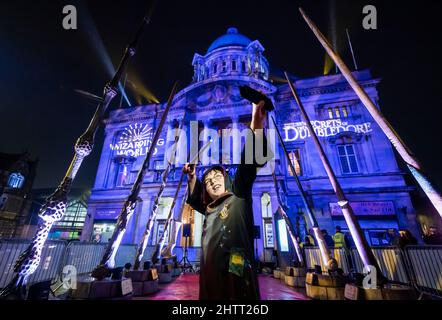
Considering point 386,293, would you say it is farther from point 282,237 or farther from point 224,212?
point 282,237

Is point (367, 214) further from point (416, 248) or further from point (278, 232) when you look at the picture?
point (416, 248)

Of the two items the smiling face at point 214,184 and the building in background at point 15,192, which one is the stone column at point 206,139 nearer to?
the smiling face at point 214,184

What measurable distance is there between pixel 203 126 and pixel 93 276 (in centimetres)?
1593

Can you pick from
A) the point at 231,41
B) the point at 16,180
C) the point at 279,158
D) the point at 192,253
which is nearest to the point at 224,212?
the point at 192,253

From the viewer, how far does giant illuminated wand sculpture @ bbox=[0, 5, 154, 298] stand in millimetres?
2613

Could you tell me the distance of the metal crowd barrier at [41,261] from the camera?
19.0 ft

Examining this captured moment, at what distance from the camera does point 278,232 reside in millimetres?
12961

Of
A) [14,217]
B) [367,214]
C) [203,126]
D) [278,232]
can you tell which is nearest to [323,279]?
[278,232]

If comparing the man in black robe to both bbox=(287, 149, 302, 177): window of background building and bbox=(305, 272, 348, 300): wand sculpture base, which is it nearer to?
bbox=(305, 272, 348, 300): wand sculpture base

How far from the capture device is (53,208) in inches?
119

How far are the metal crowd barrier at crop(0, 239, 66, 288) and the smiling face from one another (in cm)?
711

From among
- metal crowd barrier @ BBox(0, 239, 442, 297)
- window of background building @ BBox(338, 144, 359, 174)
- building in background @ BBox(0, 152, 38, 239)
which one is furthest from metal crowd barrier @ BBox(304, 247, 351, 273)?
building in background @ BBox(0, 152, 38, 239)

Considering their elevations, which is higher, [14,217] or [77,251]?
[14,217]

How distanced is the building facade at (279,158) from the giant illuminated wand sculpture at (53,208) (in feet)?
31.9
